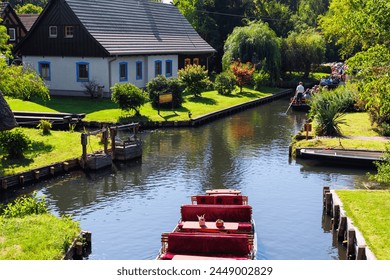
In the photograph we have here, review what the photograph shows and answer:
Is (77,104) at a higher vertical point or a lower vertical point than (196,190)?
higher

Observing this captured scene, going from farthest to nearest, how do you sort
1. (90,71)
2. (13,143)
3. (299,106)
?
(299,106) → (90,71) → (13,143)

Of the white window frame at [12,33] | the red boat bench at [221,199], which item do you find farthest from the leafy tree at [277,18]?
the red boat bench at [221,199]

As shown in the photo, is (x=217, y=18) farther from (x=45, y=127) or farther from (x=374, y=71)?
(x=374, y=71)

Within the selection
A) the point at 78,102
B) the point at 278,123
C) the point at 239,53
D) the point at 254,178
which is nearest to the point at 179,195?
the point at 254,178

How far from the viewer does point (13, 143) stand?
29125mm

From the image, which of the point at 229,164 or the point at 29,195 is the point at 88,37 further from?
the point at 29,195

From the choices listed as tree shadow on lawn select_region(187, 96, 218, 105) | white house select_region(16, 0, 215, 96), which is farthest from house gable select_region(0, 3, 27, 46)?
tree shadow on lawn select_region(187, 96, 218, 105)

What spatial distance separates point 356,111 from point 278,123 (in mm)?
7181

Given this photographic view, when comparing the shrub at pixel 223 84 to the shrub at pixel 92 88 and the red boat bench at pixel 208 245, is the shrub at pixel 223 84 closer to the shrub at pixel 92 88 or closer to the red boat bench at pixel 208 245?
the shrub at pixel 92 88

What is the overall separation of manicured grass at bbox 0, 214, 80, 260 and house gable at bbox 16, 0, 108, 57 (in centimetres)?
3095

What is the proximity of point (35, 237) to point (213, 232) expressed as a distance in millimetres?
5383

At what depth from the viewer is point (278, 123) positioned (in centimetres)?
4606

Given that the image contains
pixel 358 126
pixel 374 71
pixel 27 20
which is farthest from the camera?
pixel 27 20

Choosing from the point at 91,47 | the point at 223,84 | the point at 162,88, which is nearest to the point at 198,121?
the point at 162,88
